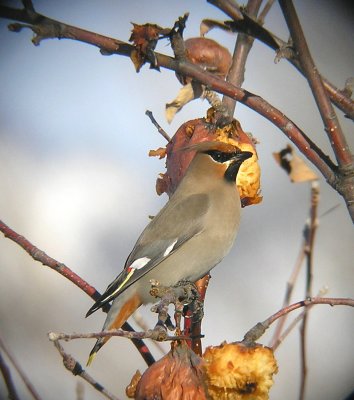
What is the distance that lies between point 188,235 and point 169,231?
52mm

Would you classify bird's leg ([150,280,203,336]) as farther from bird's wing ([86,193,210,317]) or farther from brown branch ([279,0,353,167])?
bird's wing ([86,193,210,317])

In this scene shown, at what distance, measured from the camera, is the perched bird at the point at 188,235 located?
6.49 feet

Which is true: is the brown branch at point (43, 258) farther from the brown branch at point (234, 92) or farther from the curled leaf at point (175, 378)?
the brown branch at point (234, 92)

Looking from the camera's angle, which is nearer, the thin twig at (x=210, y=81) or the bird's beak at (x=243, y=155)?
the thin twig at (x=210, y=81)

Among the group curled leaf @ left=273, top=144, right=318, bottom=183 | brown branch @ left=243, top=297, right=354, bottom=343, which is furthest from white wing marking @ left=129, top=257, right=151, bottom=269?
brown branch @ left=243, top=297, right=354, bottom=343

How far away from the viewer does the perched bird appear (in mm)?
1978

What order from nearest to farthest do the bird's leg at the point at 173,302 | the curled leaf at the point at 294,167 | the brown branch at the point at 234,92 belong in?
the bird's leg at the point at 173,302
the brown branch at the point at 234,92
the curled leaf at the point at 294,167

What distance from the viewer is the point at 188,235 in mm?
2129

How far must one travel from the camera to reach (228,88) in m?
1.43

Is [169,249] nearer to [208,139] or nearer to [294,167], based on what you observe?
[208,139]

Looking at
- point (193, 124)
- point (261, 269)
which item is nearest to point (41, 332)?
point (261, 269)

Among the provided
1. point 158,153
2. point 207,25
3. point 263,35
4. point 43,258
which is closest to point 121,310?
point 158,153

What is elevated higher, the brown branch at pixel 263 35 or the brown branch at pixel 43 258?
the brown branch at pixel 263 35

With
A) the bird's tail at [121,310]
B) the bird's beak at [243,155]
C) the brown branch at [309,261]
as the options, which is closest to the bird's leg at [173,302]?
the brown branch at [309,261]
